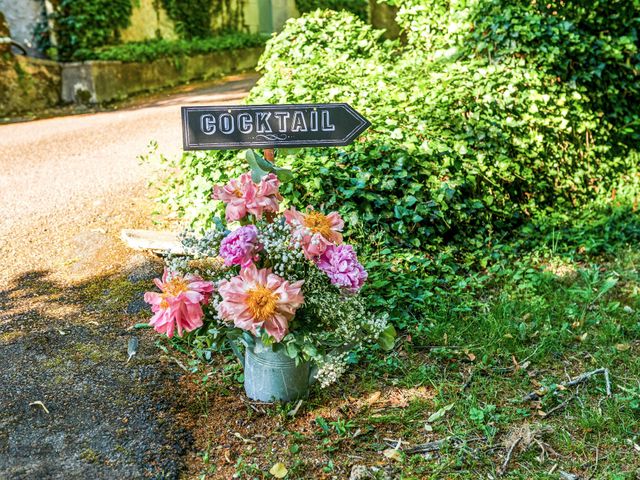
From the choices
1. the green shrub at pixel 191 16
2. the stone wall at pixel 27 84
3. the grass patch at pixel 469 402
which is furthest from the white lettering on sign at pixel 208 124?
the green shrub at pixel 191 16

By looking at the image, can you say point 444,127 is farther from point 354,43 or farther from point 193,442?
point 193,442

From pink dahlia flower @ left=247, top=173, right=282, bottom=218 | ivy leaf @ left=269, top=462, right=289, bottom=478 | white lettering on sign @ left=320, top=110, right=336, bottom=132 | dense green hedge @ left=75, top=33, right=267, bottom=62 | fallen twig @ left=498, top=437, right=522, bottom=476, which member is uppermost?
dense green hedge @ left=75, top=33, right=267, bottom=62

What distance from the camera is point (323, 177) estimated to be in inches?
179

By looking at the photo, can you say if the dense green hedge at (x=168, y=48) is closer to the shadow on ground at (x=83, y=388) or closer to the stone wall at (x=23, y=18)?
the stone wall at (x=23, y=18)

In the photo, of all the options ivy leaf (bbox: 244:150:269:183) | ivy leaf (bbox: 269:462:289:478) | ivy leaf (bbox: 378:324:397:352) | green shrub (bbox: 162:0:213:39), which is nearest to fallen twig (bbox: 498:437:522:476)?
ivy leaf (bbox: 378:324:397:352)

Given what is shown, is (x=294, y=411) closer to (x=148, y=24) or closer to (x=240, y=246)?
(x=240, y=246)

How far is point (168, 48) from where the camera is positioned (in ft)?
38.7

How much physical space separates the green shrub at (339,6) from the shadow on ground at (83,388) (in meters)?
13.5

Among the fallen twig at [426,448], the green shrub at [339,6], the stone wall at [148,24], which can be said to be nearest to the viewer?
the fallen twig at [426,448]

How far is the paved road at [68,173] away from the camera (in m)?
4.84

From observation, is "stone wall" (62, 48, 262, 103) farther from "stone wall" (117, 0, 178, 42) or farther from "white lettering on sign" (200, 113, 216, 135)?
"white lettering on sign" (200, 113, 216, 135)

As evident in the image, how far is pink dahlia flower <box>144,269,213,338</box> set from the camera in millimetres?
2600

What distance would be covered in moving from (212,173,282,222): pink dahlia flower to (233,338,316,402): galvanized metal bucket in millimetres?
566

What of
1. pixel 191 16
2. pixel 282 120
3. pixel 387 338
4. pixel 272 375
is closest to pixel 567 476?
pixel 387 338
